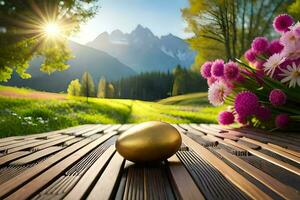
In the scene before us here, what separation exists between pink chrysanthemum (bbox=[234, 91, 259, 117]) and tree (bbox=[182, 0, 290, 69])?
1953 cm

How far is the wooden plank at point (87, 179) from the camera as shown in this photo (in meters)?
1.56

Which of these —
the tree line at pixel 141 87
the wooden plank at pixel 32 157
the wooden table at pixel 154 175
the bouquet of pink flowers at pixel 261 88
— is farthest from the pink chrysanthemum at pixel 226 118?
the tree line at pixel 141 87

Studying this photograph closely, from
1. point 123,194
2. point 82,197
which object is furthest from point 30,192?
point 123,194

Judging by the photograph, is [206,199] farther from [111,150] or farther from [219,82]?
[219,82]

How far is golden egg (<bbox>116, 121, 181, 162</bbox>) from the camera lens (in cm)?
227

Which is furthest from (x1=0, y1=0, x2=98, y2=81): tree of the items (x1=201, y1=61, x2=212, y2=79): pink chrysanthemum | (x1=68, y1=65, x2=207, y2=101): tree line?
(x1=68, y1=65, x2=207, y2=101): tree line

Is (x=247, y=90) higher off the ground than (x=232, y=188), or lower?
higher

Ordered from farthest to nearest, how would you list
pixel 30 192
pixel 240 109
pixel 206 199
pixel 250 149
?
1. pixel 240 109
2. pixel 250 149
3. pixel 30 192
4. pixel 206 199

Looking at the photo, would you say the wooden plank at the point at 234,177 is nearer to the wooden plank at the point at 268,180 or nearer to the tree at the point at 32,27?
the wooden plank at the point at 268,180

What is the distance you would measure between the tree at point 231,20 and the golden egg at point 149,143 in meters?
21.9

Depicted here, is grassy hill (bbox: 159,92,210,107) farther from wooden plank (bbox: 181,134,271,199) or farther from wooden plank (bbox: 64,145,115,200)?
wooden plank (bbox: 64,145,115,200)

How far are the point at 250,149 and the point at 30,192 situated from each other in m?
1.82

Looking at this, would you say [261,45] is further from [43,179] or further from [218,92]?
[43,179]

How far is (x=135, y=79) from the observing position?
101m
